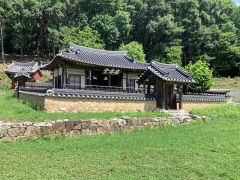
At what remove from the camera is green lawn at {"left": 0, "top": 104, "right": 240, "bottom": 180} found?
5.70 meters

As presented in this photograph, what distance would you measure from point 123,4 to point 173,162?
48.6 m

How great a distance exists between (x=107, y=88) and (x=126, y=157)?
14.0 m

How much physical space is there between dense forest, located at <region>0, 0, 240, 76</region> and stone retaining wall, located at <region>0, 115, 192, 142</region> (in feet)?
93.1

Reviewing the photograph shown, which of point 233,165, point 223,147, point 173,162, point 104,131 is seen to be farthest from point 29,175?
point 223,147

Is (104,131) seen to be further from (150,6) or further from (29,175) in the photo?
(150,6)

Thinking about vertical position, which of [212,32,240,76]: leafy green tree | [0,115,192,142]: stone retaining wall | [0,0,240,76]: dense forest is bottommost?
[0,115,192,142]: stone retaining wall

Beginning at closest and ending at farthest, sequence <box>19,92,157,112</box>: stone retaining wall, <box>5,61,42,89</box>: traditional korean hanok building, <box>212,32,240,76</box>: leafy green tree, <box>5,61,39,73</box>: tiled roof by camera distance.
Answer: <box>19,92,157,112</box>: stone retaining wall
<box>5,61,42,89</box>: traditional korean hanok building
<box>5,61,39,73</box>: tiled roof
<box>212,32,240,76</box>: leafy green tree

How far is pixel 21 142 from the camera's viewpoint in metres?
8.23

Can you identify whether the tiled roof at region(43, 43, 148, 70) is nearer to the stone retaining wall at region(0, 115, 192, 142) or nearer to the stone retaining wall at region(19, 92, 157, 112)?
the stone retaining wall at region(19, 92, 157, 112)

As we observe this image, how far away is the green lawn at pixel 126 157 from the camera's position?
570 centimetres

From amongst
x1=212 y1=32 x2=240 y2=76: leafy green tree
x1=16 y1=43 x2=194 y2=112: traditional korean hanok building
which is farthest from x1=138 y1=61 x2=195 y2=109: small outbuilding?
x1=212 y1=32 x2=240 y2=76: leafy green tree

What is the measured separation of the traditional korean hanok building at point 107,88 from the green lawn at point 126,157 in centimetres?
521

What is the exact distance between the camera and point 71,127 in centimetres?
950

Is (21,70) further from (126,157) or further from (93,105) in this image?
(126,157)
